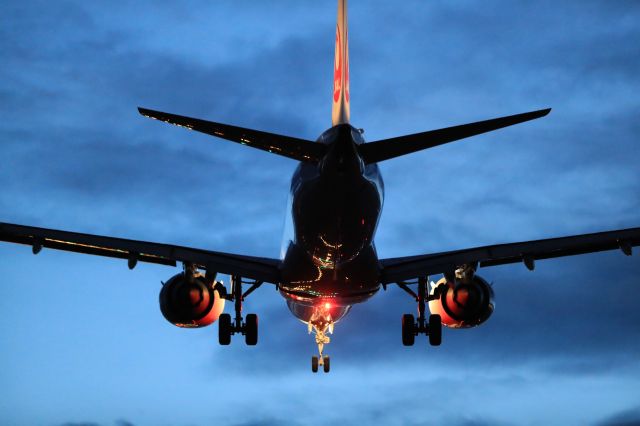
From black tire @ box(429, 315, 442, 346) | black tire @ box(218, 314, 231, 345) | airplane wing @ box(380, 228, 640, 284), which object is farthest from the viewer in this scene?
black tire @ box(218, 314, 231, 345)

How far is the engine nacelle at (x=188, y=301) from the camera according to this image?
98.3ft

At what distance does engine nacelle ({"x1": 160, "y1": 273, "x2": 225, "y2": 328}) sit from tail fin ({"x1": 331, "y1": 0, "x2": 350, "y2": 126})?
7.47 metres

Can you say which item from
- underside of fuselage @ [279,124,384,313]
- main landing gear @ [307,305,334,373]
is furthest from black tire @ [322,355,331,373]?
underside of fuselage @ [279,124,384,313]

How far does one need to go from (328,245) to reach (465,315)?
800 centimetres

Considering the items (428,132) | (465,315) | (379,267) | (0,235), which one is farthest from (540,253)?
(0,235)

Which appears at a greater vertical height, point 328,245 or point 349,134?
point 349,134

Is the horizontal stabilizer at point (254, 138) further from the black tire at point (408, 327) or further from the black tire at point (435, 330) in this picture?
the black tire at point (408, 327)

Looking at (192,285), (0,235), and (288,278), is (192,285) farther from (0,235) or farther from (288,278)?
(0,235)

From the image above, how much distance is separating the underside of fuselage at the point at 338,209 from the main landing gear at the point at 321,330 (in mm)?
6890

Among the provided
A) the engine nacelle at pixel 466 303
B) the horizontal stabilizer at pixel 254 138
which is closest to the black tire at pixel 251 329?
the engine nacelle at pixel 466 303

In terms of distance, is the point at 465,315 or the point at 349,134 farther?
the point at 465,315

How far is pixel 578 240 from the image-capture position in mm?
29516

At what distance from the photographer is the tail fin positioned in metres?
25.3

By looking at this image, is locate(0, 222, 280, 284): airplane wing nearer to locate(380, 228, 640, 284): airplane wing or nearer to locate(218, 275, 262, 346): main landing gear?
locate(218, 275, 262, 346): main landing gear
